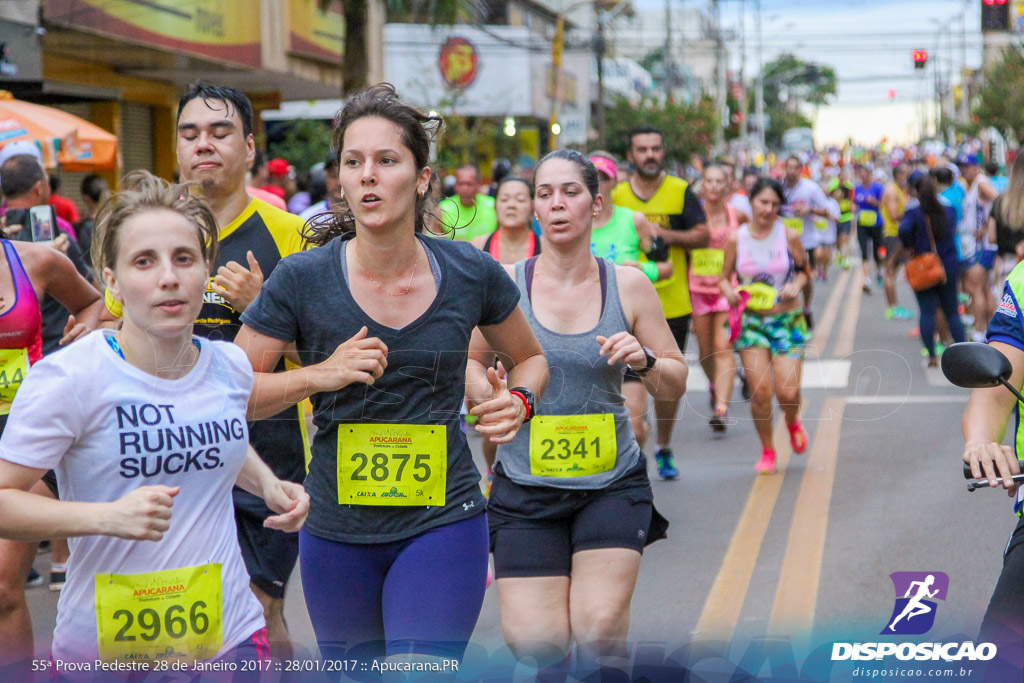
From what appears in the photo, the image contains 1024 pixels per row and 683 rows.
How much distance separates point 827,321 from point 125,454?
1579 cm

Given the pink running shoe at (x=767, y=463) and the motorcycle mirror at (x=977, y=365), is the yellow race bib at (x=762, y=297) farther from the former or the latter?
the motorcycle mirror at (x=977, y=365)

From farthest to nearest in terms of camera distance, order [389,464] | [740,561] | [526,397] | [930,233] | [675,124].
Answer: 1. [675,124]
2. [930,233]
3. [740,561]
4. [526,397]
5. [389,464]

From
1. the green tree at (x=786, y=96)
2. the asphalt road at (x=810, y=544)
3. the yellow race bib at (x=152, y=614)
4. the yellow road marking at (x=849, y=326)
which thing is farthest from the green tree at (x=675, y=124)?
the green tree at (x=786, y=96)

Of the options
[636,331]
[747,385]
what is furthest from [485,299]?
[747,385]

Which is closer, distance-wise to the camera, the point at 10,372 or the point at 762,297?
the point at 10,372

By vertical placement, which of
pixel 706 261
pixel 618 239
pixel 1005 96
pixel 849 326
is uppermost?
pixel 1005 96

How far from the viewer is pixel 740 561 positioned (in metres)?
6.46

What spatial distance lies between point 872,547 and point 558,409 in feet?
9.43

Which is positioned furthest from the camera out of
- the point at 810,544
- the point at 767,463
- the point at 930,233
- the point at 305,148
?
the point at 305,148

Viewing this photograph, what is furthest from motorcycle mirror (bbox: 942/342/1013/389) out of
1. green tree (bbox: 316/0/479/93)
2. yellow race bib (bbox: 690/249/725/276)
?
green tree (bbox: 316/0/479/93)

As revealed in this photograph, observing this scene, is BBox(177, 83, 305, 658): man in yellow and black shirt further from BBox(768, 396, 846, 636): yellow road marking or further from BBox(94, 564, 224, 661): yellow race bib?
BBox(768, 396, 846, 636): yellow road marking

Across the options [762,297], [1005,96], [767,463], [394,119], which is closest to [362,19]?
[762,297]

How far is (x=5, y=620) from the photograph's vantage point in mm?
3994

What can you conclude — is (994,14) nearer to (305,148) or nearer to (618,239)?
(305,148)
